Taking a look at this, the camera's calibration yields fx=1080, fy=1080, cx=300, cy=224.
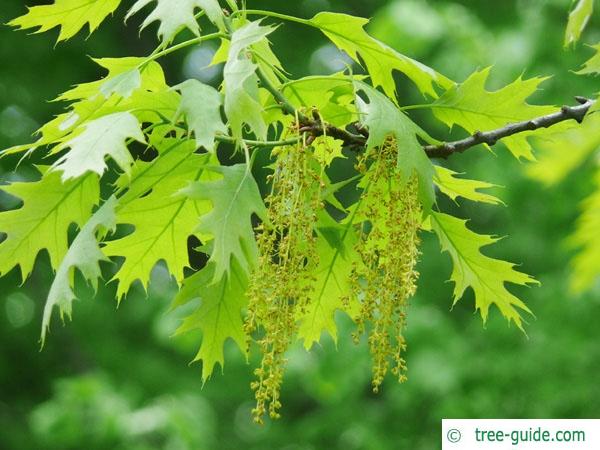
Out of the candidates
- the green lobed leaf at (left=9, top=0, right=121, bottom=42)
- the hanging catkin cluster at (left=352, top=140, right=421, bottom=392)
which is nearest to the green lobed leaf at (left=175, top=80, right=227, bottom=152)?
the hanging catkin cluster at (left=352, top=140, right=421, bottom=392)

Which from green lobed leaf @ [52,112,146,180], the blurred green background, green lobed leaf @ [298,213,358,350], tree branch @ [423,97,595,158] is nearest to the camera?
green lobed leaf @ [52,112,146,180]

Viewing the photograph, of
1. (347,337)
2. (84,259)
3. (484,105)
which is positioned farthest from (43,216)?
(347,337)

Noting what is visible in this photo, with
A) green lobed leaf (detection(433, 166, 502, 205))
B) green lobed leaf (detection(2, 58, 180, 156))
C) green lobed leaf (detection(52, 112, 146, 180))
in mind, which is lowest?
green lobed leaf (detection(433, 166, 502, 205))

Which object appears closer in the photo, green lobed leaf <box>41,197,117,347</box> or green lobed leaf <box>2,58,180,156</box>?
green lobed leaf <box>41,197,117,347</box>

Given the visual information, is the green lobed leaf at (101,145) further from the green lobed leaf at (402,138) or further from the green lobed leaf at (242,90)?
the green lobed leaf at (402,138)

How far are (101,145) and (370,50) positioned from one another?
76 centimetres

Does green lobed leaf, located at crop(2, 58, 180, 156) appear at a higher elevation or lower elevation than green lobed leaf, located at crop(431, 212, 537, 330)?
higher

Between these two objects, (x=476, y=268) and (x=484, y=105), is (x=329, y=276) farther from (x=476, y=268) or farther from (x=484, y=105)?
(x=484, y=105)

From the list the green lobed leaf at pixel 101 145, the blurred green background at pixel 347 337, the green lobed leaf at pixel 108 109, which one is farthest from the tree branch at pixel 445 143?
the blurred green background at pixel 347 337

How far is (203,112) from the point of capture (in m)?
2.01

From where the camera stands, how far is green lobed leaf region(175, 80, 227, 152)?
78.0 inches

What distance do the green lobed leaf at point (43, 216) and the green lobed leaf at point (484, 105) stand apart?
0.81 metres

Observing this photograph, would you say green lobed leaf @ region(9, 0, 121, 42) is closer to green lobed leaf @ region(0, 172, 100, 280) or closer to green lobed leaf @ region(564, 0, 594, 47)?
green lobed leaf @ region(0, 172, 100, 280)

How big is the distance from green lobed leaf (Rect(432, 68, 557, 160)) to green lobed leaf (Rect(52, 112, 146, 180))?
0.74 meters
